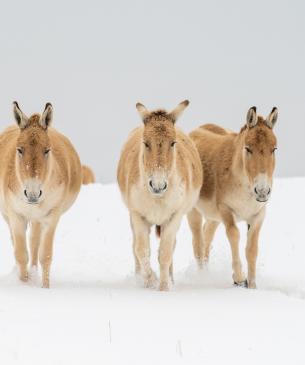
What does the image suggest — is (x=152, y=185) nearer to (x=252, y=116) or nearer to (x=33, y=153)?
(x=33, y=153)

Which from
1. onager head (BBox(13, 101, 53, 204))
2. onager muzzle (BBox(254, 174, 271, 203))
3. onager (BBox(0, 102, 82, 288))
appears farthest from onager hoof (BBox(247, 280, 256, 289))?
onager head (BBox(13, 101, 53, 204))

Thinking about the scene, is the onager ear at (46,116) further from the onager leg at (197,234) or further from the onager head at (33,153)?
the onager leg at (197,234)

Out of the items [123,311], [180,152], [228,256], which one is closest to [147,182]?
[180,152]

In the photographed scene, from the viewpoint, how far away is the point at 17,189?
25.7 feet

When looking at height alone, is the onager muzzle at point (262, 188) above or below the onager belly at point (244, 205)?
above

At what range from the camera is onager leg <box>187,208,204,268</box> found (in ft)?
33.3

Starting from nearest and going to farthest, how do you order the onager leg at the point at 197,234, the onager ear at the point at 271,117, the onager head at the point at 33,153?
the onager head at the point at 33,153
the onager ear at the point at 271,117
the onager leg at the point at 197,234

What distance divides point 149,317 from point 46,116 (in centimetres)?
303

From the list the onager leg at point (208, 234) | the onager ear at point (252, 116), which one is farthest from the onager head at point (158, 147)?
the onager leg at point (208, 234)

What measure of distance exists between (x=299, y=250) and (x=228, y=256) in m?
1.96

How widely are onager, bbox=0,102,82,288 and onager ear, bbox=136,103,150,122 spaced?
1.04m

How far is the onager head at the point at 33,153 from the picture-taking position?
7332mm

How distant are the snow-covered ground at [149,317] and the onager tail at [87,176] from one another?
11197 mm

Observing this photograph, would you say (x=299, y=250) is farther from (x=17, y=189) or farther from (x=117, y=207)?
(x=17, y=189)
